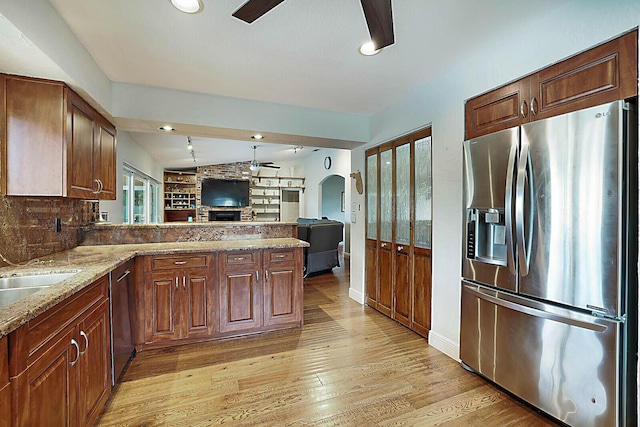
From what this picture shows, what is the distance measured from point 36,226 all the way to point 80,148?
0.67 m

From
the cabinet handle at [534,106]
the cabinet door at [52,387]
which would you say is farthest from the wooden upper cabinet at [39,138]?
the cabinet handle at [534,106]

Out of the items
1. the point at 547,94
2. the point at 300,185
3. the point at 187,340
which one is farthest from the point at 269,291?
the point at 300,185

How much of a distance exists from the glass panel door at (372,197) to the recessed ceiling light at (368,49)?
1.56 metres

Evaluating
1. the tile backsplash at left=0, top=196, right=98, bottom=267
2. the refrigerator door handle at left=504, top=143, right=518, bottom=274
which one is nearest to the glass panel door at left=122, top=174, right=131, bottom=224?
the tile backsplash at left=0, top=196, right=98, bottom=267

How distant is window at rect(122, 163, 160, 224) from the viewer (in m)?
4.93

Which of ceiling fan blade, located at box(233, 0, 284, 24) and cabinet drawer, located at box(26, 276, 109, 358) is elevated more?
ceiling fan blade, located at box(233, 0, 284, 24)

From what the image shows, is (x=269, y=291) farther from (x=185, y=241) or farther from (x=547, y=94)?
(x=547, y=94)

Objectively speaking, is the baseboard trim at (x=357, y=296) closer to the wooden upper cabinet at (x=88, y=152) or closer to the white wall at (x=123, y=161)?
the wooden upper cabinet at (x=88, y=152)

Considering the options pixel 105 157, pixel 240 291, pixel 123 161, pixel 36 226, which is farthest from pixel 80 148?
pixel 123 161

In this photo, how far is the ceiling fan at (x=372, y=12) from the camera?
4.29 feet

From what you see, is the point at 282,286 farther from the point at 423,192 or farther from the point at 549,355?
the point at 549,355

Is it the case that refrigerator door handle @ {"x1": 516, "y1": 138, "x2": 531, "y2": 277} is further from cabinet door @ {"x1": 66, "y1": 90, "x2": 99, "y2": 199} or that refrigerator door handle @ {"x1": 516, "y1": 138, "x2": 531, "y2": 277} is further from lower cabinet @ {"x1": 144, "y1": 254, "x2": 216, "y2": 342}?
cabinet door @ {"x1": 66, "y1": 90, "x2": 99, "y2": 199}

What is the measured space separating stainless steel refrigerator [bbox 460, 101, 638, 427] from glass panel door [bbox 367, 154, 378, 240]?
1521 mm

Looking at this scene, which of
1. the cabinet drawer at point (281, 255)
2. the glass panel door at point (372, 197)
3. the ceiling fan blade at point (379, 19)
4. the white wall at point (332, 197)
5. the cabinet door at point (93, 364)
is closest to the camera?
the ceiling fan blade at point (379, 19)
